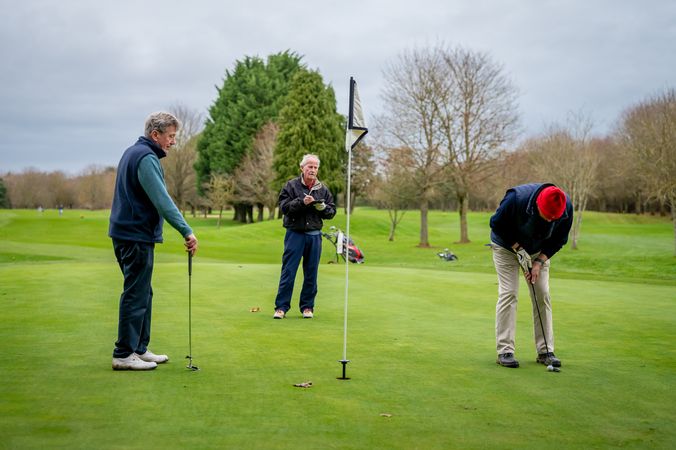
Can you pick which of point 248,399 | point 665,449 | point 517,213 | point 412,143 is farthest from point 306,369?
point 412,143

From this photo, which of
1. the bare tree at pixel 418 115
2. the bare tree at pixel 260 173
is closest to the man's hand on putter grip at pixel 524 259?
the bare tree at pixel 418 115

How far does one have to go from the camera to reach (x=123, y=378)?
5672 millimetres

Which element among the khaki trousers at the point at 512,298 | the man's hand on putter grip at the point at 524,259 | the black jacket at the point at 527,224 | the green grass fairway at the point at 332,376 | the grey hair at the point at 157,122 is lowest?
the green grass fairway at the point at 332,376

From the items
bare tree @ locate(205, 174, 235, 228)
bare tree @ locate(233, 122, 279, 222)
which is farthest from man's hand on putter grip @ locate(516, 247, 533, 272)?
bare tree @ locate(205, 174, 235, 228)

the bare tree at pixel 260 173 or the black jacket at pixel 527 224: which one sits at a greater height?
the bare tree at pixel 260 173

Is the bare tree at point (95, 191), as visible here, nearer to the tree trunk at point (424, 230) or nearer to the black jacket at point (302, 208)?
the tree trunk at point (424, 230)

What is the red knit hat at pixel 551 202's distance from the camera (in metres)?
6.36

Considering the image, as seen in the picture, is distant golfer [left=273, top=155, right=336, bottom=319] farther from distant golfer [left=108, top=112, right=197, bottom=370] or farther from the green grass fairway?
Result: distant golfer [left=108, top=112, right=197, bottom=370]

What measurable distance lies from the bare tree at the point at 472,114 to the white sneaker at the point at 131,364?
38.9 m

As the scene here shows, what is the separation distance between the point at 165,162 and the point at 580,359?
264 feet

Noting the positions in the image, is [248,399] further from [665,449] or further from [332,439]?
[665,449]

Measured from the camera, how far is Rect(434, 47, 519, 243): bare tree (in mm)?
43844

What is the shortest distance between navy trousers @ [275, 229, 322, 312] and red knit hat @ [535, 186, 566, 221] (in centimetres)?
403

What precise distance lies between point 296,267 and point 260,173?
59.5 meters
